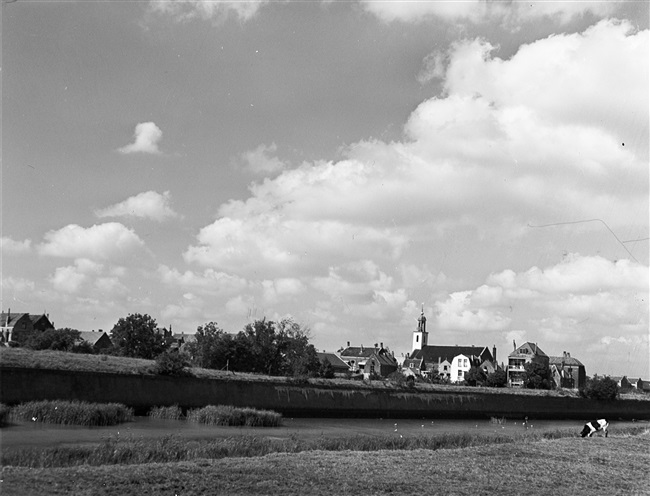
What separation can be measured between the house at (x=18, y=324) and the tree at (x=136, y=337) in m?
25.2

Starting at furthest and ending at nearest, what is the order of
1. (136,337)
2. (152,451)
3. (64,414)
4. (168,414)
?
(136,337)
(168,414)
(64,414)
(152,451)

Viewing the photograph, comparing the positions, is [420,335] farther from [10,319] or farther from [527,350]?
[10,319]

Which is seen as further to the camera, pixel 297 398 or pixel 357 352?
pixel 357 352

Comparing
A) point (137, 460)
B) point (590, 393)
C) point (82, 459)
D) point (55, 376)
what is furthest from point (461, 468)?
point (590, 393)

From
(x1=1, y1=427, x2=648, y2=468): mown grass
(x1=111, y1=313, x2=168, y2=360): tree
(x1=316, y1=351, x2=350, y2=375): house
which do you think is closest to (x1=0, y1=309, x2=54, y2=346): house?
(x1=111, y1=313, x2=168, y2=360): tree

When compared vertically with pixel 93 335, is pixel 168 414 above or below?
below

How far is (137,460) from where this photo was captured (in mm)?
17453

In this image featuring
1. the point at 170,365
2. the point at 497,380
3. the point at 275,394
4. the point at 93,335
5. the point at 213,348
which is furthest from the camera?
the point at 93,335

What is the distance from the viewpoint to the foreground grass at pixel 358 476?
502 inches

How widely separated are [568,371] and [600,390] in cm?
4443

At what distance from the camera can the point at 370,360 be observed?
150 meters

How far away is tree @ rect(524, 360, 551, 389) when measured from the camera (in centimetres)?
10481

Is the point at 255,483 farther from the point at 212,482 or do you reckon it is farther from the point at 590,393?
the point at 590,393

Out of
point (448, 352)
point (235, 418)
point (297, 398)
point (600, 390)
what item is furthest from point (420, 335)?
point (235, 418)
